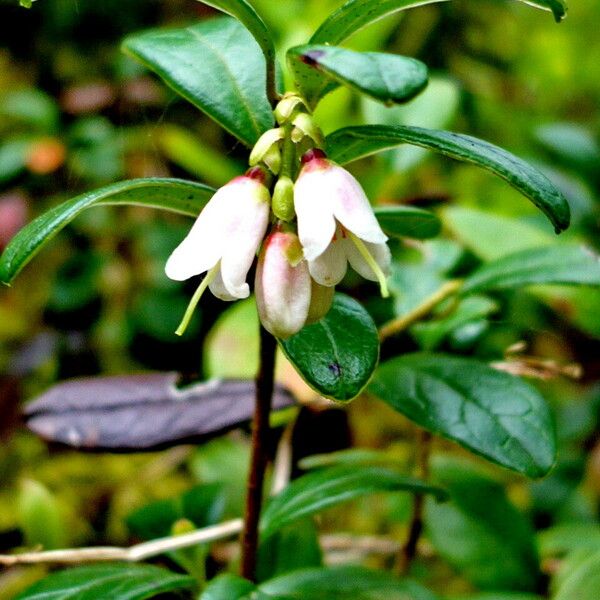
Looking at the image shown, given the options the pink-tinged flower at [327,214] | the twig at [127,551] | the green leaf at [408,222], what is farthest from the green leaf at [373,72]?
the twig at [127,551]

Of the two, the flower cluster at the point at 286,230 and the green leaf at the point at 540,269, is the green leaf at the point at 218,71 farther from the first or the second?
the green leaf at the point at 540,269

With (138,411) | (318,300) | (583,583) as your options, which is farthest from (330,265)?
(583,583)

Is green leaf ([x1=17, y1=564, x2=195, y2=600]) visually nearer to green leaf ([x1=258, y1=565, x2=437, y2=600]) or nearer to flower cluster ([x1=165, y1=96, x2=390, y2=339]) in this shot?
green leaf ([x1=258, y1=565, x2=437, y2=600])

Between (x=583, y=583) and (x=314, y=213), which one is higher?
(x=314, y=213)

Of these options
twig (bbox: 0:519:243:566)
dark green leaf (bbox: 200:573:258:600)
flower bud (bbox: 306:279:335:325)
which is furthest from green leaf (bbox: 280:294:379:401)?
twig (bbox: 0:519:243:566)

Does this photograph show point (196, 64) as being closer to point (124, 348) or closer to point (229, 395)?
point (229, 395)

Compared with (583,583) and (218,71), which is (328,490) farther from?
(218,71)
